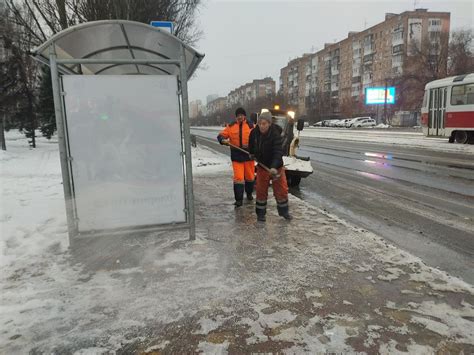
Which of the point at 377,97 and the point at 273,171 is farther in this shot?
the point at 377,97

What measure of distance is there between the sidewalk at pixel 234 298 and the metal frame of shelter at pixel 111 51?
68cm

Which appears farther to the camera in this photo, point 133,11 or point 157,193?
point 133,11

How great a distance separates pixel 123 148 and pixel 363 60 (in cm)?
7622

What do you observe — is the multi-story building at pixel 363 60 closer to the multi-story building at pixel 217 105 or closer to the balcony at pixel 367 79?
the balcony at pixel 367 79

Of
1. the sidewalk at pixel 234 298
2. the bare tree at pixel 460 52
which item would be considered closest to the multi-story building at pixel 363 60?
the bare tree at pixel 460 52

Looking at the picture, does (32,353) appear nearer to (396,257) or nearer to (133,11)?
(396,257)

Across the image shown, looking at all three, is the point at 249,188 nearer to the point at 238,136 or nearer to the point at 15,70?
the point at 238,136

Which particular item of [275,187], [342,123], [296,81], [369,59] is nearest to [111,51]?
[275,187]

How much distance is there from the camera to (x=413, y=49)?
55.0 m

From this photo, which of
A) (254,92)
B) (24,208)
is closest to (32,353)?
(24,208)

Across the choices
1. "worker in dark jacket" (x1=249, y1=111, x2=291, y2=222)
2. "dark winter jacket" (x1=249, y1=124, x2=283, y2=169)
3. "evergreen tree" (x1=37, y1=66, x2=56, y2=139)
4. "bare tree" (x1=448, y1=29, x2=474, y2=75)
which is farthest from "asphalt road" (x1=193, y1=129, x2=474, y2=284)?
"bare tree" (x1=448, y1=29, x2=474, y2=75)

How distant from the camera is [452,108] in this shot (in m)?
19.0

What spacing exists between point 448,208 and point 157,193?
17.6 feet

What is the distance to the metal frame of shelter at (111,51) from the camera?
4.45 m
